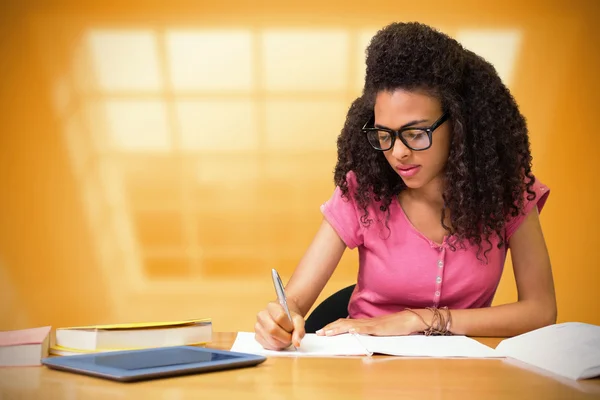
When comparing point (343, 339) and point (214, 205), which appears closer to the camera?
point (343, 339)

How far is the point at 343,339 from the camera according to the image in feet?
5.29

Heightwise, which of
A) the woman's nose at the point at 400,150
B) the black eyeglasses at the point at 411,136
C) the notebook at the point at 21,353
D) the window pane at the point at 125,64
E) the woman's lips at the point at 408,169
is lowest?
the notebook at the point at 21,353

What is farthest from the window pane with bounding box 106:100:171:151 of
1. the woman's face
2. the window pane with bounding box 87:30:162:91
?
the woman's face

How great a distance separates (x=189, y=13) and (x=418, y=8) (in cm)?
140

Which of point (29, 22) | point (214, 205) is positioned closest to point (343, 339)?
point (214, 205)

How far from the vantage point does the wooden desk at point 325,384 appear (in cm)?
109

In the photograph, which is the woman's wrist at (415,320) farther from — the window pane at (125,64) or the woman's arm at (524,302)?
the window pane at (125,64)

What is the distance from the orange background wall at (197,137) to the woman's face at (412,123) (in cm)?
270

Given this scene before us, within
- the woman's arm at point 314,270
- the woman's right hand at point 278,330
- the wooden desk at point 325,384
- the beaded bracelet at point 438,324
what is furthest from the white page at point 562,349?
the woman's arm at point 314,270

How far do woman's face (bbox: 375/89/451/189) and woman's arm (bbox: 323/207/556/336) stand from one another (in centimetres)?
34

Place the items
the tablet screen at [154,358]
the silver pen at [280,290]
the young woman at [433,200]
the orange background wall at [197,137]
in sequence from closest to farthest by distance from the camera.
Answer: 1. the tablet screen at [154,358]
2. the silver pen at [280,290]
3. the young woman at [433,200]
4. the orange background wall at [197,137]

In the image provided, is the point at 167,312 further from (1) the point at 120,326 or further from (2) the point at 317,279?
(1) the point at 120,326

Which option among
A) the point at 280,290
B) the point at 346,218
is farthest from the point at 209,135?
the point at 280,290

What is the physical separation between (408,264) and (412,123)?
410 mm
